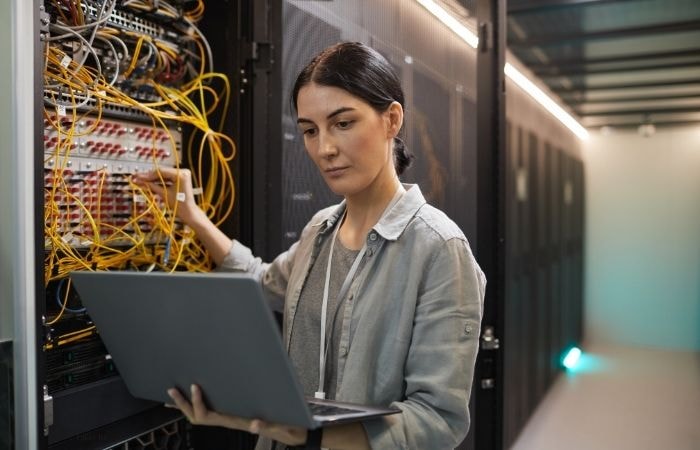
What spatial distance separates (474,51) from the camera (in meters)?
1.80

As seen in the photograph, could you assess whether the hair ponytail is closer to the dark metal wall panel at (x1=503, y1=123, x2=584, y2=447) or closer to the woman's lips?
the woman's lips

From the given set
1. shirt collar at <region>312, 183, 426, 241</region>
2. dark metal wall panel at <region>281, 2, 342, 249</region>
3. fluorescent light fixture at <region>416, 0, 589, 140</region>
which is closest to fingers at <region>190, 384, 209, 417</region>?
shirt collar at <region>312, 183, 426, 241</region>

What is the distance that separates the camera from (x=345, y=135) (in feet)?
3.65

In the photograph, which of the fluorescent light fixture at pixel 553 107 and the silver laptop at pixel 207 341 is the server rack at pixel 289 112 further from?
the fluorescent light fixture at pixel 553 107

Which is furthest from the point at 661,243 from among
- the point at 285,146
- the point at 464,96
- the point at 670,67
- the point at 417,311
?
the point at 417,311

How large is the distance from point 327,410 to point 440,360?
218 mm

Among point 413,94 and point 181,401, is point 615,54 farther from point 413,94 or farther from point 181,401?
point 181,401

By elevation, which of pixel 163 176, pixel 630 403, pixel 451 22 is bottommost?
pixel 630 403

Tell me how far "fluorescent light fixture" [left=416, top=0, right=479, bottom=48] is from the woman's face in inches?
30.5

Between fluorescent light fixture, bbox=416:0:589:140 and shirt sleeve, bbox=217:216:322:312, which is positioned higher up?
fluorescent light fixture, bbox=416:0:589:140

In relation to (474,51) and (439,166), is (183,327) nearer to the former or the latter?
(439,166)

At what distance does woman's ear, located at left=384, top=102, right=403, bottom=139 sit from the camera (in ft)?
3.77

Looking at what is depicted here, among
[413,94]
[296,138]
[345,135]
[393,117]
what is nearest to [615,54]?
[413,94]

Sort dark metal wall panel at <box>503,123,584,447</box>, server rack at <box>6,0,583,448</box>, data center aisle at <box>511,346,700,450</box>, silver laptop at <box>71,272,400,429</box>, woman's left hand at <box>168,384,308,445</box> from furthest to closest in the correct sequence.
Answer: dark metal wall panel at <box>503,123,584,447</box>
data center aisle at <box>511,346,700,450</box>
server rack at <box>6,0,583,448</box>
woman's left hand at <box>168,384,308,445</box>
silver laptop at <box>71,272,400,429</box>
